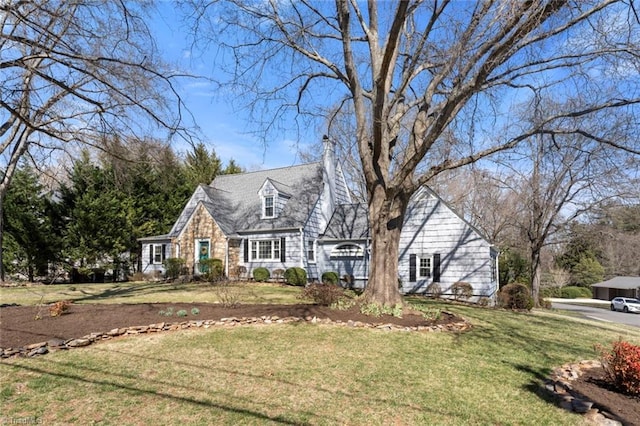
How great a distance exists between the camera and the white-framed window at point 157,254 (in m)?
Result: 25.1

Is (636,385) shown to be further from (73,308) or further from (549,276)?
(549,276)

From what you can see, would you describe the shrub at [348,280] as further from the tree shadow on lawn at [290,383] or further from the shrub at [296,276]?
the tree shadow on lawn at [290,383]

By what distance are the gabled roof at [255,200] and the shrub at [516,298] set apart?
1064 centimetres

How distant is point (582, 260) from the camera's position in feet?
151

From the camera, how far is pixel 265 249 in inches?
876

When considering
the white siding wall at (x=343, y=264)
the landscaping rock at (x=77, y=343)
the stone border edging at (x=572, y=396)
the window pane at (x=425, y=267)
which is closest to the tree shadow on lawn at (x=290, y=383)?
the landscaping rock at (x=77, y=343)

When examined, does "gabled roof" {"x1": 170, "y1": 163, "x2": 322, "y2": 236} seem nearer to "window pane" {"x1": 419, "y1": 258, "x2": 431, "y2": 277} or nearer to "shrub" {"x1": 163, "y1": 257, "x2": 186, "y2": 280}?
"shrub" {"x1": 163, "y1": 257, "x2": 186, "y2": 280}

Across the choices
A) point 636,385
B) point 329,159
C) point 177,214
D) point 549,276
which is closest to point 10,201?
point 177,214

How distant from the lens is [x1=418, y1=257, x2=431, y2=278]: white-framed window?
19.3 m

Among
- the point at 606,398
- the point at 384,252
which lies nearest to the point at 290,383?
the point at 606,398

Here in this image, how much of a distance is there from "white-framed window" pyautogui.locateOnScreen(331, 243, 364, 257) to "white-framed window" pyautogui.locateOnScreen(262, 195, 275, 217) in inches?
177

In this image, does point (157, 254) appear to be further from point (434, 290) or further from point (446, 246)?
point (446, 246)

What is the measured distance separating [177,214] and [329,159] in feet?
43.0

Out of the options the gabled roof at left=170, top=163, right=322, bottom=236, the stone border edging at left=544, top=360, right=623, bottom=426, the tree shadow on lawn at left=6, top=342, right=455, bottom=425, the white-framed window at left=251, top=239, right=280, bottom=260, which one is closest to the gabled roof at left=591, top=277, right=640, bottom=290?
the gabled roof at left=170, top=163, right=322, bottom=236
